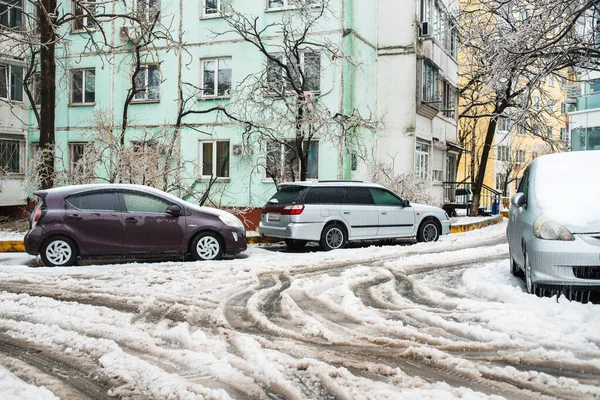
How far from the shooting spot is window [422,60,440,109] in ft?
83.0

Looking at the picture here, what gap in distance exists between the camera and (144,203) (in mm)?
12562

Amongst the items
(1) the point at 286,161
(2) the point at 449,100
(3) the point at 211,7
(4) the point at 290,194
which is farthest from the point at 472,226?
(3) the point at 211,7

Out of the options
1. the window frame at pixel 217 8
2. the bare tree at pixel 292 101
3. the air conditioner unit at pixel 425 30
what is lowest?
the bare tree at pixel 292 101

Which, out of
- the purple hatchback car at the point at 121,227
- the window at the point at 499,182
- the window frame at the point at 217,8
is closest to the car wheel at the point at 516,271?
the purple hatchback car at the point at 121,227

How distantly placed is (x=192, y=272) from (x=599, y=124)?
1342 inches

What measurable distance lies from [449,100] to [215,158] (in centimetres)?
1268

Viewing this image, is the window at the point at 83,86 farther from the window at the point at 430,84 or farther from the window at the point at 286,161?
the window at the point at 430,84

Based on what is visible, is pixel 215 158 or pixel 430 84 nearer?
pixel 215 158

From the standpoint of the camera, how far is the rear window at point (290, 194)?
49.5ft

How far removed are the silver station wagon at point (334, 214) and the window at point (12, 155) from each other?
55.0 feet

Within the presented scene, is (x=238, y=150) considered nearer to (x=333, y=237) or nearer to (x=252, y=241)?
(x=252, y=241)

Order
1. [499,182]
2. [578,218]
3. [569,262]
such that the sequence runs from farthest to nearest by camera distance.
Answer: [499,182] → [578,218] → [569,262]

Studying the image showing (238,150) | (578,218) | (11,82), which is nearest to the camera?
(578,218)

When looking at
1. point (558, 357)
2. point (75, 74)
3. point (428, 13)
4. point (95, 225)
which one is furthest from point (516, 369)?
point (75, 74)
